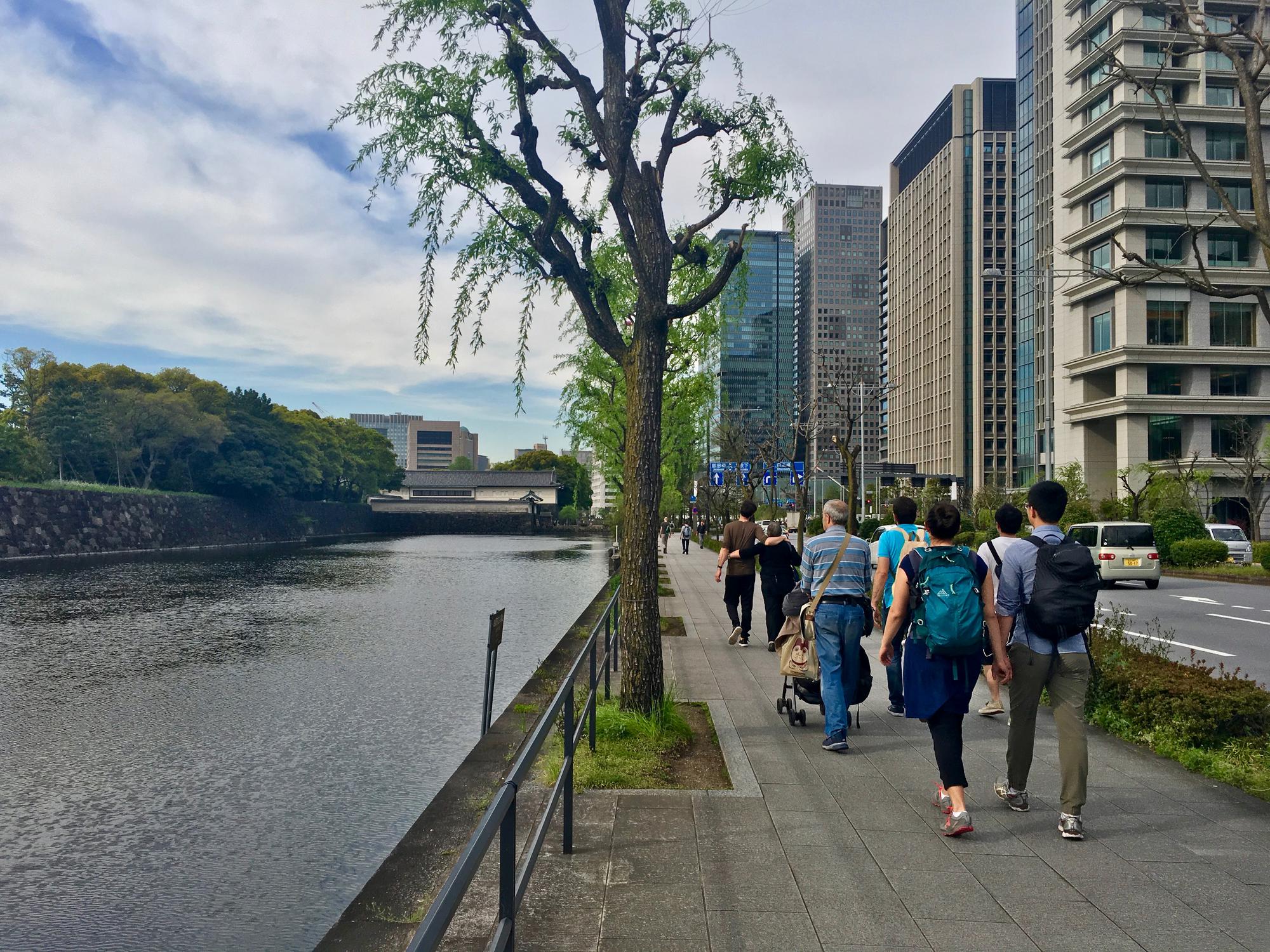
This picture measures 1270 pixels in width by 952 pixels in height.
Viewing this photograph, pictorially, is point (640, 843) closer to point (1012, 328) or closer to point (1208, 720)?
point (1208, 720)

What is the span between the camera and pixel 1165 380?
4934 cm

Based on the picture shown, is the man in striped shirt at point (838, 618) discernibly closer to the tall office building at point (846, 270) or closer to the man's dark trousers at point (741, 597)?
the man's dark trousers at point (741, 597)

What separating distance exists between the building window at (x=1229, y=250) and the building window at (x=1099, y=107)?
8.67 meters

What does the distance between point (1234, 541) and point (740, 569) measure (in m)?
27.1

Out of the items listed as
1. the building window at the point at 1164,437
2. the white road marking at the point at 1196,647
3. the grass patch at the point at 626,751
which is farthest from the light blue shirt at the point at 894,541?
the building window at the point at 1164,437

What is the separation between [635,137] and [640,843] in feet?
23.2

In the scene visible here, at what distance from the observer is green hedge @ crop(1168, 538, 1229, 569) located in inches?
1126

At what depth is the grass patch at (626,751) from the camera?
588cm

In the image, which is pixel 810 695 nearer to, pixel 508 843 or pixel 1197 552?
pixel 508 843

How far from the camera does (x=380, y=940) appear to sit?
412 cm

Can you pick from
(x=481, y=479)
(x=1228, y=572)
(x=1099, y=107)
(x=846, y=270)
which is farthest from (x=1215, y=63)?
(x=846, y=270)

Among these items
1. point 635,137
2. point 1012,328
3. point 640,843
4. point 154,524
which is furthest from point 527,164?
point 1012,328

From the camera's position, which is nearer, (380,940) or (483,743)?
(380,940)

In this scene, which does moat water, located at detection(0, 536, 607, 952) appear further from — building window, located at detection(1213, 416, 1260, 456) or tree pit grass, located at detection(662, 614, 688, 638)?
building window, located at detection(1213, 416, 1260, 456)
